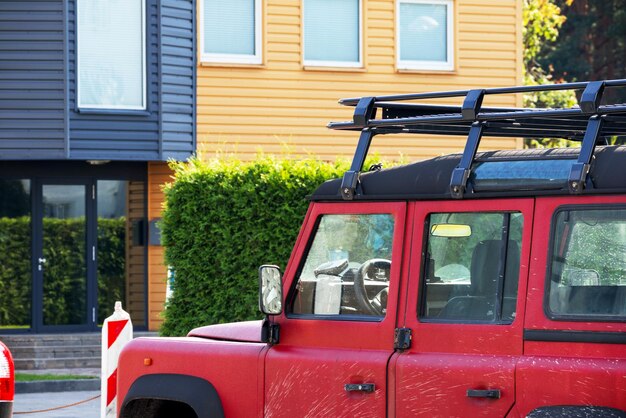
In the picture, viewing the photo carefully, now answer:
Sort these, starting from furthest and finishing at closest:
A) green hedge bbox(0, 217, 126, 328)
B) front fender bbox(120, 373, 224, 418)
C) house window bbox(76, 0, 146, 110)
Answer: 1. green hedge bbox(0, 217, 126, 328)
2. house window bbox(76, 0, 146, 110)
3. front fender bbox(120, 373, 224, 418)

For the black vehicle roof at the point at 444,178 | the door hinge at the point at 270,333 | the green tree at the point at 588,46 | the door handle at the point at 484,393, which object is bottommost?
the door handle at the point at 484,393

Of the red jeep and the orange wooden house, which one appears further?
the orange wooden house

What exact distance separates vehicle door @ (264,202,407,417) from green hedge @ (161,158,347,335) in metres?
7.85

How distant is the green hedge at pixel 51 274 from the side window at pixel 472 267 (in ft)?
51.4

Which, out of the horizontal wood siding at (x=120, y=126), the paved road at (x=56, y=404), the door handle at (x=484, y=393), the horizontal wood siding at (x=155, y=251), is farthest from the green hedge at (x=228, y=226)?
the door handle at (x=484, y=393)

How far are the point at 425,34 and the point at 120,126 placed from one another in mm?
5505

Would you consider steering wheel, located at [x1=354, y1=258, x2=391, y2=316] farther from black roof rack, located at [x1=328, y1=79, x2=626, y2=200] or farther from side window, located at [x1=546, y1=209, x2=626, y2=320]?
side window, located at [x1=546, y1=209, x2=626, y2=320]

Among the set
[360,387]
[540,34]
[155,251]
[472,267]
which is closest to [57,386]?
[155,251]

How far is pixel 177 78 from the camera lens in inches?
808

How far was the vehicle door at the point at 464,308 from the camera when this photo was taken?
17.4 ft

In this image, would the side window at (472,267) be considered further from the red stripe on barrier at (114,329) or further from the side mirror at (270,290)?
the red stripe on barrier at (114,329)

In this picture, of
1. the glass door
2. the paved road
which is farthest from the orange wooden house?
the paved road

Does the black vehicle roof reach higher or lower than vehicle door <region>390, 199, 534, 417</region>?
higher

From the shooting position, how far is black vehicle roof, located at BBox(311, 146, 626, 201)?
16.9 feet
